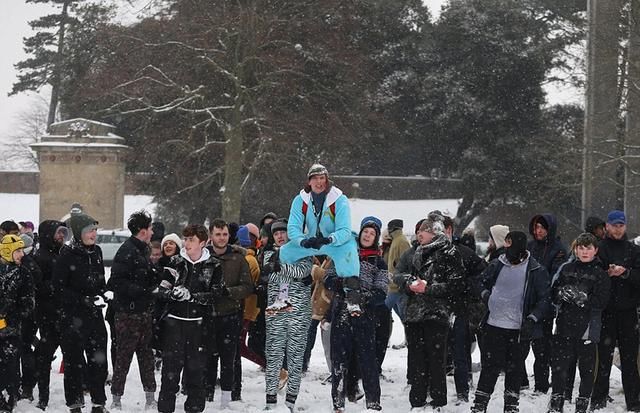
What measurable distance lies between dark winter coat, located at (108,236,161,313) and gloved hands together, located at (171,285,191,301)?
0.44 metres

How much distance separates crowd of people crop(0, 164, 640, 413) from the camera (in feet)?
27.2

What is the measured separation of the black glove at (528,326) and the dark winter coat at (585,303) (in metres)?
0.49

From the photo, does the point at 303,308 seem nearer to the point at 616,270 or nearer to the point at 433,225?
the point at 433,225

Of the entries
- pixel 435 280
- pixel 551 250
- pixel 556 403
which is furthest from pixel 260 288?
pixel 556 403

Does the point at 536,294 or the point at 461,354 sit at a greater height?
the point at 536,294

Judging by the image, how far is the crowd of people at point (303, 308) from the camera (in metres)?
8.30

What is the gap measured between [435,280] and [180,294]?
2264mm

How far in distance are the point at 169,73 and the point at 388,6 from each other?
45.5 ft

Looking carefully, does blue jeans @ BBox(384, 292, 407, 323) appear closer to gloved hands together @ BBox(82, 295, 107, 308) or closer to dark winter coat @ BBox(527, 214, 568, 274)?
dark winter coat @ BBox(527, 214, 568, 274)

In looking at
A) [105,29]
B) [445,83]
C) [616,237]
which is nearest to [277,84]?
[105,29]

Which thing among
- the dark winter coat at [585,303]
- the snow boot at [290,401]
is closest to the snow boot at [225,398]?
the snow boot at [290,401]

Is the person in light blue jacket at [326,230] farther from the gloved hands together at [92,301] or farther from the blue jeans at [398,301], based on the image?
the gloved hands together at [92,301]

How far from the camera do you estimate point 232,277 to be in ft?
29.1

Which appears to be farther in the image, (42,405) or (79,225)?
(42,405)
